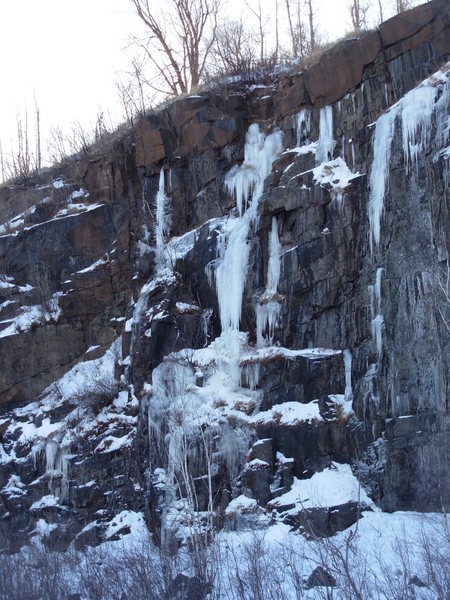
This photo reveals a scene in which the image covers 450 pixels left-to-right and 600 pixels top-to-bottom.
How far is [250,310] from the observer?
56.2ft

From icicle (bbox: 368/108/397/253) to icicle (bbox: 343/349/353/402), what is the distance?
215 cm

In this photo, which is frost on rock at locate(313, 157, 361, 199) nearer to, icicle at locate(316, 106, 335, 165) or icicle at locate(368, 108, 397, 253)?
icicle at locate(316, 106, 335, 165)

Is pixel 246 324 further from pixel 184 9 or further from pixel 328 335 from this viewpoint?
pixel 184 9

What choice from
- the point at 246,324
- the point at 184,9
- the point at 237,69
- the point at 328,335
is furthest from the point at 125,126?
the point at 328,335

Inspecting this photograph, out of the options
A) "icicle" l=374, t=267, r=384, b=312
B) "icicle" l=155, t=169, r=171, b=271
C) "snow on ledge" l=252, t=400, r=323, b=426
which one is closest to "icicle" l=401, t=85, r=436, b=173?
"icicle" l=374, t=267, r=384, b=312

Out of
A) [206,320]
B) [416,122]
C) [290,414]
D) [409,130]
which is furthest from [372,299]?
[206,320]

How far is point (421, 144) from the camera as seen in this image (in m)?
14.8

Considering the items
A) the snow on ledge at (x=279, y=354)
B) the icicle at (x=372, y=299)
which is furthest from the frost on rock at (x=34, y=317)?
the icicle at (x=372, y=299)

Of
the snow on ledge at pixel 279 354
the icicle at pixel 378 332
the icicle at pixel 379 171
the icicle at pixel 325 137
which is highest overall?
the icicle at pixel 325 137

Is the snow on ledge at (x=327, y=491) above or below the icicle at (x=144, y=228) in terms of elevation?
below

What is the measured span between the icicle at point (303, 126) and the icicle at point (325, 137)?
0.44 meters

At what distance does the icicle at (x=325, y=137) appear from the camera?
56.6ft

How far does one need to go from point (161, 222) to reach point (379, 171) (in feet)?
23.0

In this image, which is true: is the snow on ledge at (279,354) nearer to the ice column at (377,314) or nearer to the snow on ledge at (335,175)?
the ice column at (377,314)
